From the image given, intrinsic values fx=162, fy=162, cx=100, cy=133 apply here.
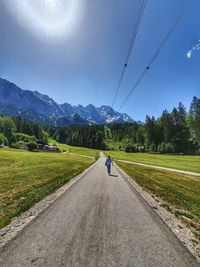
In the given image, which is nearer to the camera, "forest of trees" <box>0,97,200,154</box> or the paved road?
the paved road

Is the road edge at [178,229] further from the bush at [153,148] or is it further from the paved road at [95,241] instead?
the bush at [153,148]

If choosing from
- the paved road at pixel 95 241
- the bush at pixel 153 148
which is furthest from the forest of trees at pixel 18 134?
the paved road at pixel 95 241

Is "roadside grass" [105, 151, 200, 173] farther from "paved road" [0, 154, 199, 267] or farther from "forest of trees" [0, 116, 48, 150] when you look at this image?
"forest of trees" [0, 116, 48, 150]

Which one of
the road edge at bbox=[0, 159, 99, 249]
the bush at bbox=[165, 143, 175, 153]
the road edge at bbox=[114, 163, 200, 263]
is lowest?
the road edge at bbox=[0, 159, 99, 249]

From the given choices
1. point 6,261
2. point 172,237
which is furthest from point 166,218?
point 6,261

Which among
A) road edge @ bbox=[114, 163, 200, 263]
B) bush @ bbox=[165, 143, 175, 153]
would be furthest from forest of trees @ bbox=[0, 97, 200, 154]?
road edge @ bbox=[114, 163, 200, 263]

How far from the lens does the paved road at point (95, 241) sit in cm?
378

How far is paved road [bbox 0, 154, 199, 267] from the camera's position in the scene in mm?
3783

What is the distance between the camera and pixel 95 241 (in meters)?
4.59

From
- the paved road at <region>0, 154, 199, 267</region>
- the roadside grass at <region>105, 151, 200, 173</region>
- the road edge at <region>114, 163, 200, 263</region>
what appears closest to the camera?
the paved road at <region>0, 154, 199, 267</region>

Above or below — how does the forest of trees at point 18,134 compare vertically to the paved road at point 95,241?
above

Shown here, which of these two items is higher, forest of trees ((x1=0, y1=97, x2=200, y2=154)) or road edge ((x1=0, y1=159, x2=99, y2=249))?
forest of trees ((x1=0, y1=97, x2=200, y2=154))

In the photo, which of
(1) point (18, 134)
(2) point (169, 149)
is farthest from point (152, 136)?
(1) point (18, 134)

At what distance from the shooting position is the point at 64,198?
8.74 meters
